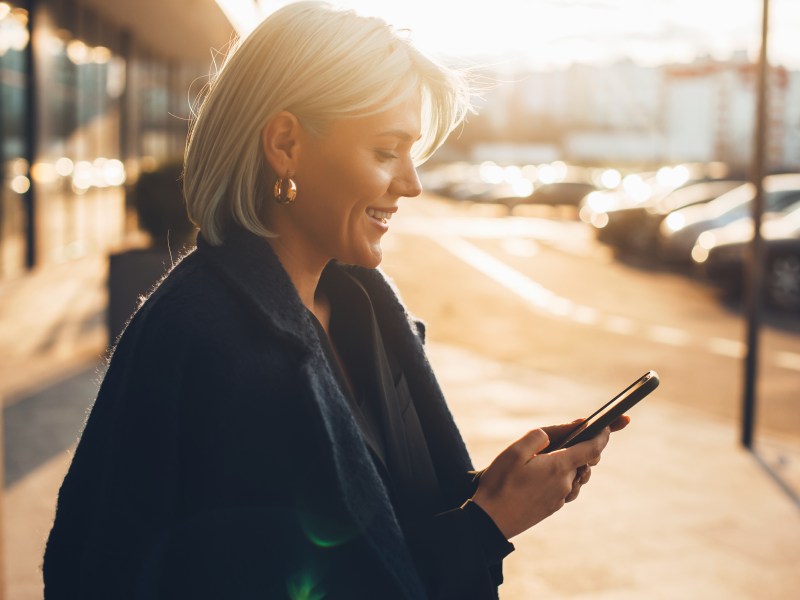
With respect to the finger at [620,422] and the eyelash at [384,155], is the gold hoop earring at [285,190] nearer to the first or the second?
the eyelash at [384,155]

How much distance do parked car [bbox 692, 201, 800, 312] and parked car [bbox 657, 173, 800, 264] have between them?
111cm

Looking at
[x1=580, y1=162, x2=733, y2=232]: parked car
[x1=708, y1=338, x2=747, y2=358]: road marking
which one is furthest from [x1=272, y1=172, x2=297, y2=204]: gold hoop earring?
[x1=580, y1=162, x2=733, y2=232]: parked car

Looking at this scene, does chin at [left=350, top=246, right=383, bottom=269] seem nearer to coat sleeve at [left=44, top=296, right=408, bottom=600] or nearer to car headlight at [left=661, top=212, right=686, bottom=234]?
coat sleeve at [left=44, top=296, right=408, bottom=600]

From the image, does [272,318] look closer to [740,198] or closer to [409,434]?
[409,434]

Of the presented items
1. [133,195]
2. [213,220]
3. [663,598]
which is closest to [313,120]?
[213,220]

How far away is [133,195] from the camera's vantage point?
9570 millimetres

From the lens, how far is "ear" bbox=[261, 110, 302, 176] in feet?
5.35

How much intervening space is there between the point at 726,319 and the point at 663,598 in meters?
9.24

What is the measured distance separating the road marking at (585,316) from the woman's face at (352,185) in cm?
886

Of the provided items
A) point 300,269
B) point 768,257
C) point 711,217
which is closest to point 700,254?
point 768,257

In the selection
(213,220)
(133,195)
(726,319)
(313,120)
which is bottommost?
(726,319)

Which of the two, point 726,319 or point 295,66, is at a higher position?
point 295,66

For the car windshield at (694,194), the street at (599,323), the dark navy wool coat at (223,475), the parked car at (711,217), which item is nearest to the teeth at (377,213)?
the dark navy wool coat at (223,475)

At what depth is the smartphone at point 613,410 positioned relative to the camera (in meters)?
1.67
